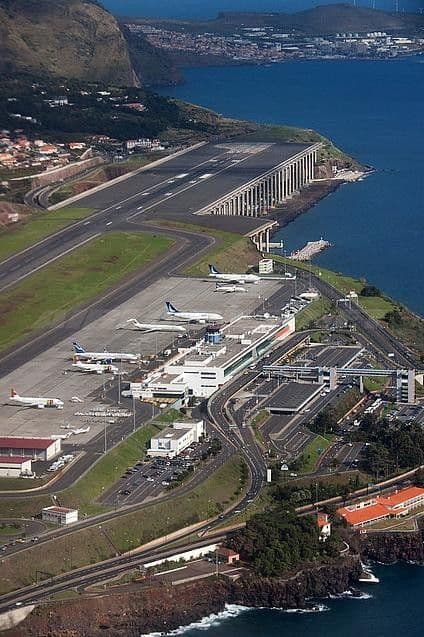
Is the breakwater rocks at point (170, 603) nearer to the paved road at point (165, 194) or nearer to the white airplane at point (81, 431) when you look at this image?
the white airplane at point (81, 431)

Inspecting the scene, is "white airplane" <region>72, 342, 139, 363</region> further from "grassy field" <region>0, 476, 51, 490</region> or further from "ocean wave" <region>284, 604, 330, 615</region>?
"ocean wave" <region>284, 604, 330, 615</region>

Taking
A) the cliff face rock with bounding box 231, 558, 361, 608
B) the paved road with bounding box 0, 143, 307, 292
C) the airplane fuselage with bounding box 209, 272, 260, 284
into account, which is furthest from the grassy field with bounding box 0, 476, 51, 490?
the airplane fuselage with bounding box 209, 272, 260, 284

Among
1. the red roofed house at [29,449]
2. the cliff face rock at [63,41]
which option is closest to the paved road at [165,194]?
the red roofed house at [29,449]

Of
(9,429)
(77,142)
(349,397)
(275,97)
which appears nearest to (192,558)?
(9,429)

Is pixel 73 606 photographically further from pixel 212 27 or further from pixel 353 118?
pixel 212 27

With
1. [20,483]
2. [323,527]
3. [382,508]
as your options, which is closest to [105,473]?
[20,483]

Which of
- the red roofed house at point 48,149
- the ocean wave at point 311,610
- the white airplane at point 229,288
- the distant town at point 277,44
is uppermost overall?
the white airplane at point 229,288

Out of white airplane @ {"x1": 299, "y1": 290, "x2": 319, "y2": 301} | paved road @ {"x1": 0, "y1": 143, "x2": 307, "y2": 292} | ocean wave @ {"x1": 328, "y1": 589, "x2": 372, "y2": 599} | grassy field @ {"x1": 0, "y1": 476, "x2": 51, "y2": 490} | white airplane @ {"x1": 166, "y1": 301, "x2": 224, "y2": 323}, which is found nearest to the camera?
ocean wave @ {"x1": 328, "y1": 589, "x2": 372, "y2": 599}

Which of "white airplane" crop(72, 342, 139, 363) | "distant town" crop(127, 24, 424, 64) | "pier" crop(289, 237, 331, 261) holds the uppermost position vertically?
"white airplane" crop(72, 342, 139, 363)
